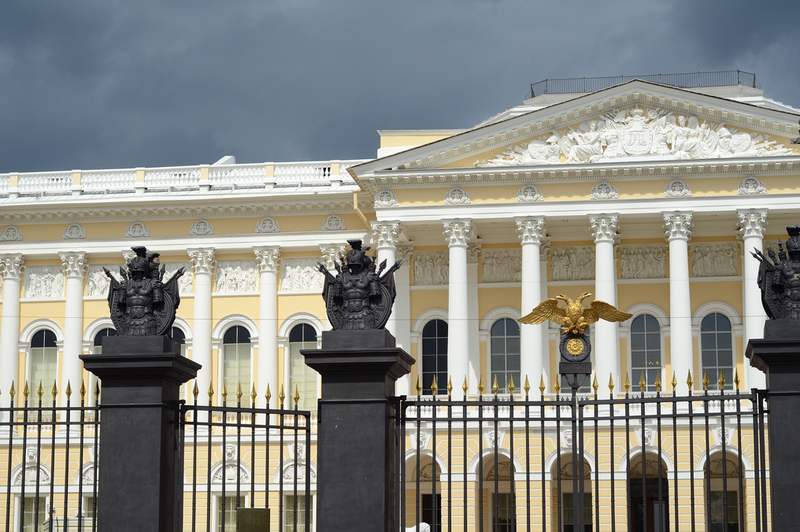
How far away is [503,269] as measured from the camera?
38.8m

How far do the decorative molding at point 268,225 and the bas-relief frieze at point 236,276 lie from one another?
1.12 meters

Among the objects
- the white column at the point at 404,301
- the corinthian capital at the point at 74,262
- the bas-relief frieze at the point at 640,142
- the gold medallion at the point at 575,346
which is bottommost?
the gold medallion at the point at 575,346

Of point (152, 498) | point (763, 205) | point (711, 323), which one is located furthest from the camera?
point (711, 323)

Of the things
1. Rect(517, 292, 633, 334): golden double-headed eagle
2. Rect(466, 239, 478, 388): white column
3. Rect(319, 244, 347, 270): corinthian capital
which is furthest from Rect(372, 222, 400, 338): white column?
Rect(517, 292, 633, 334): golden double-headed eagle

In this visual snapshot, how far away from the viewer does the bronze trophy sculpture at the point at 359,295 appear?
1120 cm

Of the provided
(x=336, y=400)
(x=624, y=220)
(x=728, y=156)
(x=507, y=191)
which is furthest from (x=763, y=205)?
(x=336, y=400)

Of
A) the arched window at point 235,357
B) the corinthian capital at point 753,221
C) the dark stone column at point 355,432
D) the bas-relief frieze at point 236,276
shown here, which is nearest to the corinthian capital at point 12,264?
the bas-relief frieze at point 236,276

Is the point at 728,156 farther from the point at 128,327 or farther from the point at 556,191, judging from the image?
the point at 128,327

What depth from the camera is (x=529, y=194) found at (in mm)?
36219

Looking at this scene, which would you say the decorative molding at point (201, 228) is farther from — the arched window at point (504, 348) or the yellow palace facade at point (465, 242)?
the arched window at point (504, 348)

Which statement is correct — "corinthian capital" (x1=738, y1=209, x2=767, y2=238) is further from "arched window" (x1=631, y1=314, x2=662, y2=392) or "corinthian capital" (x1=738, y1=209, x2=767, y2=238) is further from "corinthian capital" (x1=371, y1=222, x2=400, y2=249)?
"corinthian capital" (x1=371, y1=222, x2=400, y2=249)

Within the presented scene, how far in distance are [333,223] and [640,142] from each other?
971 cm

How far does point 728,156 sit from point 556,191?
4.89m

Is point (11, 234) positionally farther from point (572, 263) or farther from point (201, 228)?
point (572, 263)
